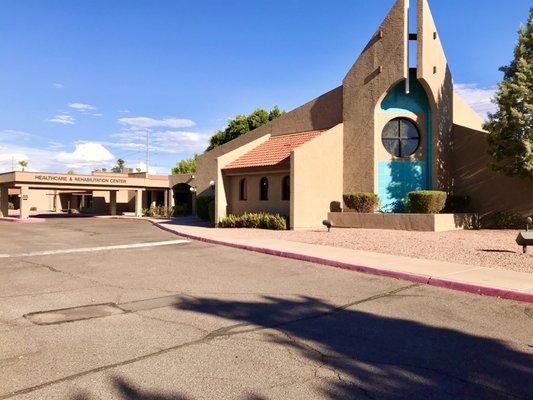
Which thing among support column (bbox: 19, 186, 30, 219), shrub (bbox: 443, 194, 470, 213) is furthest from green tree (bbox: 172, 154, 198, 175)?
shrub (bbox: 443, 194, 470, 213)

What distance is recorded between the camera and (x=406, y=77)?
69.6ft

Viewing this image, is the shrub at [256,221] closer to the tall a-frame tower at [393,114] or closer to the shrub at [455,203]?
the tall a-frame tower at [393,114]

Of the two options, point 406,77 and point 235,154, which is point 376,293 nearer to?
point 406,77

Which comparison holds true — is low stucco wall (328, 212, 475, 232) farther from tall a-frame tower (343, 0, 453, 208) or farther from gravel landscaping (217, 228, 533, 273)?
tall a-frame tower (343, 0, 453, 208)

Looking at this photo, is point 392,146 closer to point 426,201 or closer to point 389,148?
point 389,148

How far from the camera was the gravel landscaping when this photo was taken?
457 inches

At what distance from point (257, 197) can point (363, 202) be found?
585 cm

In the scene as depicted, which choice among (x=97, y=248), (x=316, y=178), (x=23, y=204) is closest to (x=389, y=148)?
(x=316, y=178)

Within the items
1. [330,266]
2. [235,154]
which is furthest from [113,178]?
[330,266]

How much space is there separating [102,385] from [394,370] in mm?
2802

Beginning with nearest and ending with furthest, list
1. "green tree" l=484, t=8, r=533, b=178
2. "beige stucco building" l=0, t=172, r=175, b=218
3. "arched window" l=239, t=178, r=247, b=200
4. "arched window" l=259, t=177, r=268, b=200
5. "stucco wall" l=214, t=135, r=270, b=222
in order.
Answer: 1. "green tree" l=484, t=8, r=533, b=178
2. "arched window" l=259, t=177, r=268, b=200
3. "stucco wall" l=214, t=135, r=270, b=222
4. "arched window" l=239, t=178, r=247, b=200
5. "beige stucco building" l=0, t=172, r=175, b=218

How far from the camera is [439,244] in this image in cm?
1476

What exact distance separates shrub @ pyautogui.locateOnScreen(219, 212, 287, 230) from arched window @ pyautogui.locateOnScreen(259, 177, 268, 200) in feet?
4.55

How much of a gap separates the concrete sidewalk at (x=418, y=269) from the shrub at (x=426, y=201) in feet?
22.7
